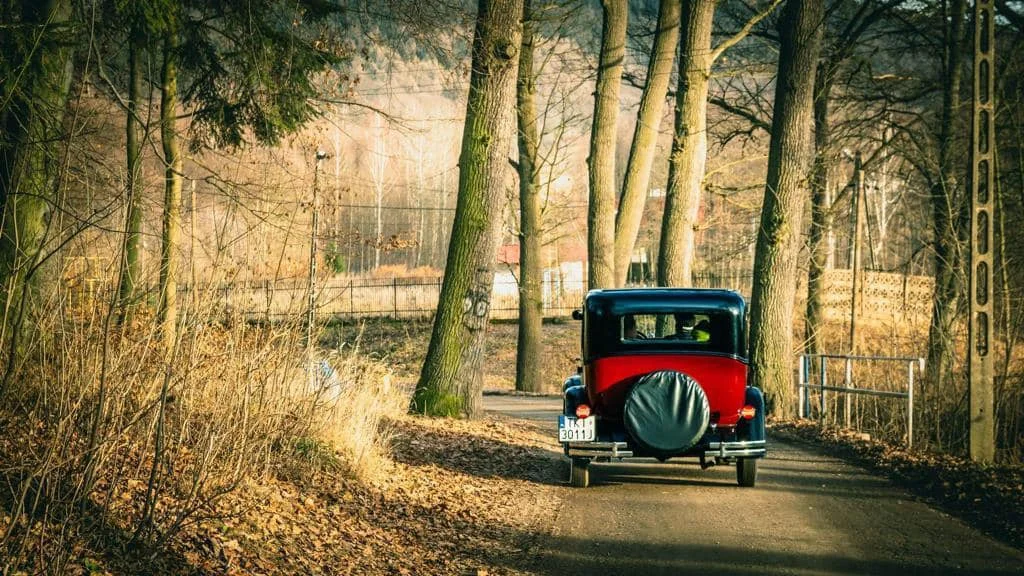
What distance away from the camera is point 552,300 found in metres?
53.6

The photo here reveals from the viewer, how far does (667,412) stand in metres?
10.1

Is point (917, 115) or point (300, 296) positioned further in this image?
point (917, 115)

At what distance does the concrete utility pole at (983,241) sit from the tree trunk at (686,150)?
9494 mm

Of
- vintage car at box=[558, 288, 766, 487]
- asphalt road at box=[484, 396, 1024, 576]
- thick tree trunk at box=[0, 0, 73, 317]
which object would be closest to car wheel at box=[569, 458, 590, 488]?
vintage car at box=[558, 288, 766, 487]

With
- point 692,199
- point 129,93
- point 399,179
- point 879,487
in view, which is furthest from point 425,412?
point 399,179

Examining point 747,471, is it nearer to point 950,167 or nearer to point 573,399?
point 573,399

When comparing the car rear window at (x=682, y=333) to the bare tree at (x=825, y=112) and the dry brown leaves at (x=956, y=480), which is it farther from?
the bare tree at (x=825, y=112)

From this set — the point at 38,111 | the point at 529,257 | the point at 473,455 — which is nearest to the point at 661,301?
the point at 473,455

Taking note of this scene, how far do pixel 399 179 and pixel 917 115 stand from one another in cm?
5703

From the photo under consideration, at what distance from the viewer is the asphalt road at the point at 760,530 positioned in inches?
→ 284

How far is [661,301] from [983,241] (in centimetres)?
389

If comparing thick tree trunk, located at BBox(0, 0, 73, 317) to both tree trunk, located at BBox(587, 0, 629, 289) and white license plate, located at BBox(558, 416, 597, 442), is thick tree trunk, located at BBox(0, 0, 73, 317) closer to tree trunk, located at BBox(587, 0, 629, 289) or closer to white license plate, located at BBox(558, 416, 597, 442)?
white license plate, located at BBox(558, 416, 597, 442)

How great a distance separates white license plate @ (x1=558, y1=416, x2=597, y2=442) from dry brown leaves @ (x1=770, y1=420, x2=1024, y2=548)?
3366 mm

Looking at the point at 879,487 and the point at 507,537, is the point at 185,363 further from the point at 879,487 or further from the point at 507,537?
the point at 879,487
